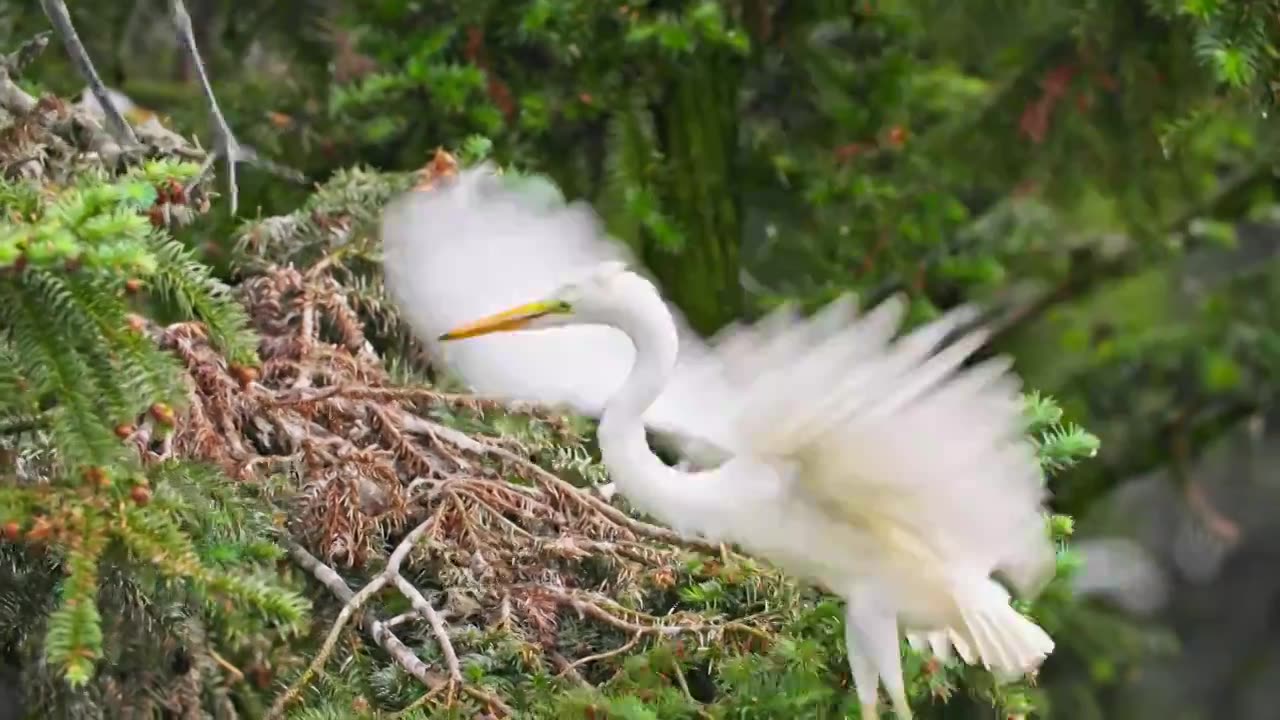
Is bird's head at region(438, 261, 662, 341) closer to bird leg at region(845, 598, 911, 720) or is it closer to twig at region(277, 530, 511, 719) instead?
twig at region(277, 530, 511, 719)

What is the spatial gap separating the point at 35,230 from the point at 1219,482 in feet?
21.8

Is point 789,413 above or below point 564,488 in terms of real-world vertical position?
above

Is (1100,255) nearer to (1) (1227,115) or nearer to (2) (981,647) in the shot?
(1) (1227,115)

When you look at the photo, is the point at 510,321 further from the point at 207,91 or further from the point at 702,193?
the point at 702,193

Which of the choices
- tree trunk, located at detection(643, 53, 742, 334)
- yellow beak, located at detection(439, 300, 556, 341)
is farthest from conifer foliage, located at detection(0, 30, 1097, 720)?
tree trunk, located at detection(643, 53, 742, 334)

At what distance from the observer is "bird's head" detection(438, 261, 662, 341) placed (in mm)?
1584

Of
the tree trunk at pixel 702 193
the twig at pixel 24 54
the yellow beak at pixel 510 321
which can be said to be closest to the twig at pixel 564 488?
the yellow beak at pixel 510 321

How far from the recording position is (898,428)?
4.37 ft

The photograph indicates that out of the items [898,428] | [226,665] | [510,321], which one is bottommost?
[226,665]

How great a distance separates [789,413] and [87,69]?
2.75ft

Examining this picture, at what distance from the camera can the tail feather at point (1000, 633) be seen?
5.34 ft

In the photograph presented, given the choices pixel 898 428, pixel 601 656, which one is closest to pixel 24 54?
pixel 601 656

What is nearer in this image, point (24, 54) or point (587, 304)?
point (587, 304)

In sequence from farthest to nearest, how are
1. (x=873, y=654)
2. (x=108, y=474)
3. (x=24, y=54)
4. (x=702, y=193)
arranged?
(x=702, y=193)
(x=24, y=54)
(x=873, y=654)
(x=108, y=474)
